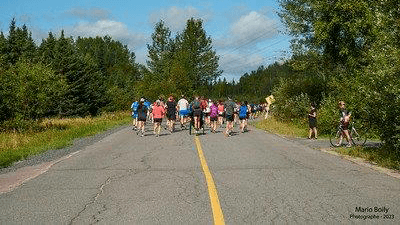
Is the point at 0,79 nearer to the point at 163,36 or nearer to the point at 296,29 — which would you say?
the point at 296,29

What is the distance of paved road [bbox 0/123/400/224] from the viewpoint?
19.8ft

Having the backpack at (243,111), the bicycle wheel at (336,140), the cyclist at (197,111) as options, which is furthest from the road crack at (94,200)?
the backpack at (243,111)

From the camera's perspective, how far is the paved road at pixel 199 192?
6.03m

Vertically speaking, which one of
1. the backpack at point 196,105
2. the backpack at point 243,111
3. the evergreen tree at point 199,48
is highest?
the evergreen tree at point 199,48

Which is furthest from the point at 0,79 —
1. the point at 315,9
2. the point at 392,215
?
Result: the point at 392,215

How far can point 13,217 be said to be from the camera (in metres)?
6.09

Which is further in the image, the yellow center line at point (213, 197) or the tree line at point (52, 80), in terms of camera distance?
the tree line at point (52, 80)

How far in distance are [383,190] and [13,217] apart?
628 cm

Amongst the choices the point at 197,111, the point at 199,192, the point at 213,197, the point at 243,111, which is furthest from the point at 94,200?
the point at 243,111

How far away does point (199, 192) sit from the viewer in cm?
762

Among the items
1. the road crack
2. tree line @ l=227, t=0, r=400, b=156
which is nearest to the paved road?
the road crack

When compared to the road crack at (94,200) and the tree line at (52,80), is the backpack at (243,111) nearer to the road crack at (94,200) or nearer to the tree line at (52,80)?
the tree line at (52,80)

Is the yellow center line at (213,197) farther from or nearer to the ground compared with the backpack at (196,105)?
nearer to the ground

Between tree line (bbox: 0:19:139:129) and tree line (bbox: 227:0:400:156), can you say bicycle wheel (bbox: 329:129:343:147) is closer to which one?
tree line (bbox: 227:0:400:156)
